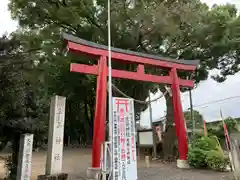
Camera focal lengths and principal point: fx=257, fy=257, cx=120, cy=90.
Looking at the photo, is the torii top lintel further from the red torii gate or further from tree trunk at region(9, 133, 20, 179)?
tree trunk at region(9, 133, 20, 179)

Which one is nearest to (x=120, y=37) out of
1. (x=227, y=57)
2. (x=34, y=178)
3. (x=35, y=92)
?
(x=227, y=57)

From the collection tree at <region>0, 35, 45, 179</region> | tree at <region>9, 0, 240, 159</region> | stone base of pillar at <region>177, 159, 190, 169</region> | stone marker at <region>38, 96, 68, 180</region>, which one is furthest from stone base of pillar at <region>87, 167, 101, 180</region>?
tree at <region>9, 0, 240, 159</region>

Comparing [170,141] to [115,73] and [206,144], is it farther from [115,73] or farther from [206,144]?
[115,73]

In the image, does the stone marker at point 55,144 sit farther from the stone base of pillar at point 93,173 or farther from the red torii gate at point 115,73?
the red torii gate at point 115,73

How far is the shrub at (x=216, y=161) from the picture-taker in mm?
8742

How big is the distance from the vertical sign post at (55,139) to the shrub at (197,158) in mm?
5105

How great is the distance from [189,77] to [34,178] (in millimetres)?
9989

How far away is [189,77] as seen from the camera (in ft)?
48.4

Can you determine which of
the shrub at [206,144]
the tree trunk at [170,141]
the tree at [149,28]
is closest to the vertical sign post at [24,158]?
the shrub at [206,144]

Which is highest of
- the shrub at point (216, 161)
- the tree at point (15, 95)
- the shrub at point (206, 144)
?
the tree at point (15, 95)

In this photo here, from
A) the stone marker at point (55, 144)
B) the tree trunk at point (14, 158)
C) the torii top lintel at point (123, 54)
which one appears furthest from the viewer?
the torii top lintel at point (123, 54)

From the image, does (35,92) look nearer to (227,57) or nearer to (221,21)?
(221,21)

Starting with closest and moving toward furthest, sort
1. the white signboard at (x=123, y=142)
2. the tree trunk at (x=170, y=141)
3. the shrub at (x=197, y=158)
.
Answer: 1. the white signboard at (x=123, y=142)
2. the shrub at (x=197, y=158)
3. the tree trunk at (x=170, y=141)

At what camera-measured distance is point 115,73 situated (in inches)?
362
